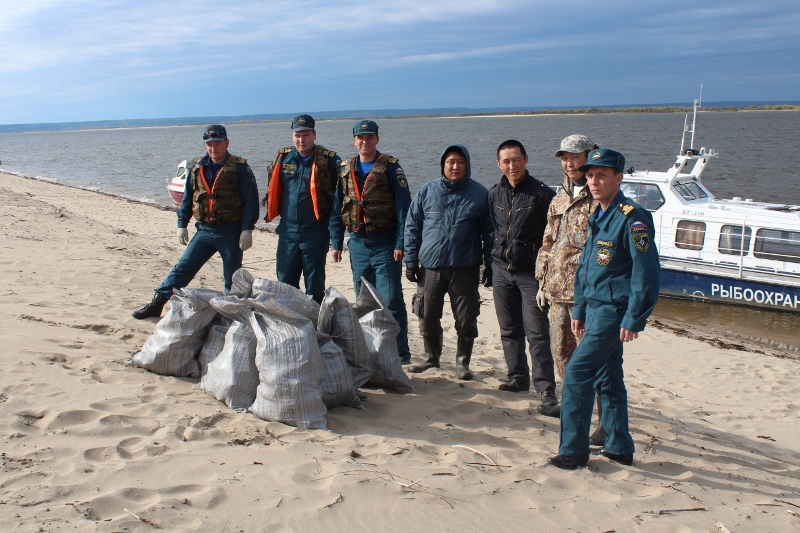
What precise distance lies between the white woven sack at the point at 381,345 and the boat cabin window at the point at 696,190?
379 inches

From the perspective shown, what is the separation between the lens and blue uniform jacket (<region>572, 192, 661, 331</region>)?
12.1 feet

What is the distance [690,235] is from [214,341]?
9.94 metres

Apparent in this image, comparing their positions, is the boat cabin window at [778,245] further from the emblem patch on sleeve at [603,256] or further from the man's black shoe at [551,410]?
the emblem patch on sleeve at [603,256]

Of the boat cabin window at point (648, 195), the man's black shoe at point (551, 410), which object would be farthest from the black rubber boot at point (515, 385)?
the boat cabin window at point (648, 195)

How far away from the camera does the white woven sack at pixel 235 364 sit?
14.4 ft

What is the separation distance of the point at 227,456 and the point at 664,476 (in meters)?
2.55

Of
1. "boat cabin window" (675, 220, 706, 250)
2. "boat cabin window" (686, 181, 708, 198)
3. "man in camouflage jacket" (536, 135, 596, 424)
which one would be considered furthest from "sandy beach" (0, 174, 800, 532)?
"boat cabin window" (686, 181, 708, 198)

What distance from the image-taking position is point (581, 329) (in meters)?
4.23

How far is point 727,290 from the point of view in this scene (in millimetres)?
11930

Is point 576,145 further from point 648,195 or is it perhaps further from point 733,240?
point 648,195

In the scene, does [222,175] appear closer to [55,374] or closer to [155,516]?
[55,374]

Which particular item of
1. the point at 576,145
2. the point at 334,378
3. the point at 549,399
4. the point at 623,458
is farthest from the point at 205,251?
the point at 623,458

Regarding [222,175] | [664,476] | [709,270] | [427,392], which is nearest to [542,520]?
[664,476]

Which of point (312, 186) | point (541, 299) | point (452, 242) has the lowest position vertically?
point (541, 299)
